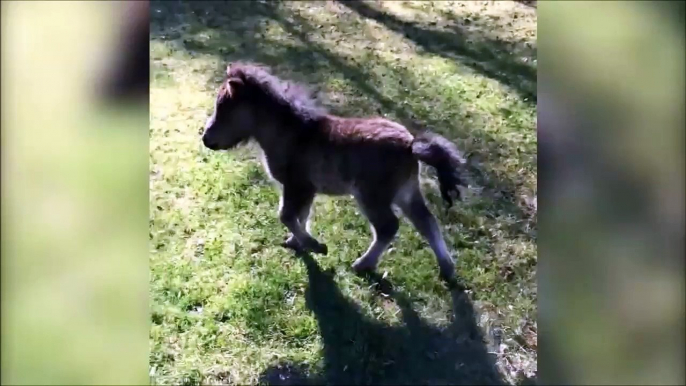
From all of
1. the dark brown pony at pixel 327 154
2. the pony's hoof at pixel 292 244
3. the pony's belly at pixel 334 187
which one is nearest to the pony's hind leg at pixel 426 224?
the dark brown pony at pixel 327 154

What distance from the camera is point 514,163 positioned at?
1.62 metres

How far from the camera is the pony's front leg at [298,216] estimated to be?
1.58 metres

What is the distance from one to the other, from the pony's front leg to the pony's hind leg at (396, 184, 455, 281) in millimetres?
212

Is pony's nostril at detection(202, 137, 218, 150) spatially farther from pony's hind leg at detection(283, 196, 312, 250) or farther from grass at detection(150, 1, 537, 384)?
pony's hind leg at detection(283, 196, 312, 250)

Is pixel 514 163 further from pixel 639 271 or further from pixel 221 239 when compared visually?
pixel 221 239

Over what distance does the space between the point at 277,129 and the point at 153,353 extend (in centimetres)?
58

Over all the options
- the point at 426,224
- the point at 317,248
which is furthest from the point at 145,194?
the point at 426,224

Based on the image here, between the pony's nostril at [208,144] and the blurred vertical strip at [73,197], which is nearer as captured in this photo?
the blurred vertical strip at [73,197]

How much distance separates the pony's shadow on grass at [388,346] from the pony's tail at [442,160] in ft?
0.78

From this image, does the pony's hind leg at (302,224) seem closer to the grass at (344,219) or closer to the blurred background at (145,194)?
the grass at (344,219)

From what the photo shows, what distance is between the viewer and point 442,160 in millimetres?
1586

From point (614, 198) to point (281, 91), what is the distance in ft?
2.68

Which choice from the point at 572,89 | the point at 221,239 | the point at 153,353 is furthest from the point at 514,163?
the point at 153,353

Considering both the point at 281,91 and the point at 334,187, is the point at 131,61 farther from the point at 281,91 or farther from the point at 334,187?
the point at 334,187
